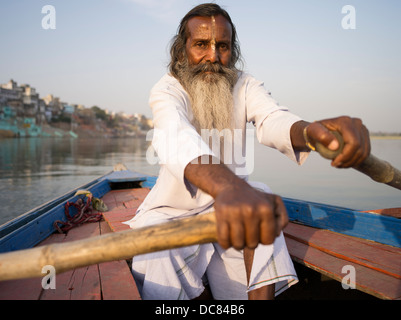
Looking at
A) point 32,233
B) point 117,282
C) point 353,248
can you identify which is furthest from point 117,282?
point 353,248

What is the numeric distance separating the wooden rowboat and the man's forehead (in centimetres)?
166

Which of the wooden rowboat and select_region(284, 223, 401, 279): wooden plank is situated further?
select_region(284, 223, 401, 279): wooden plank

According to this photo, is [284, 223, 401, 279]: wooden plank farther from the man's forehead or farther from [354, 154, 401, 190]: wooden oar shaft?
the man's forehead

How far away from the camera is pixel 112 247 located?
0.91 m

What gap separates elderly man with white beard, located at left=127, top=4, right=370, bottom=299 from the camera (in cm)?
84

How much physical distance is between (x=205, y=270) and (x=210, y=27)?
5.44 ft

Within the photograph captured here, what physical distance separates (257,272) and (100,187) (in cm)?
368

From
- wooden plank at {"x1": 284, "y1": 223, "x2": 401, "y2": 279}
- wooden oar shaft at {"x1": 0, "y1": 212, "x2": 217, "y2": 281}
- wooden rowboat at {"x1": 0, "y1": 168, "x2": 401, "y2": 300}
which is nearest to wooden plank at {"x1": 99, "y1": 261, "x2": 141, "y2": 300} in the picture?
wooden rowboat at {"x1": 0, "y1": 168, "x2": 401, "y2": 300}

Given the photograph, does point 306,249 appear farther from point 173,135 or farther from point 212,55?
point 212,55

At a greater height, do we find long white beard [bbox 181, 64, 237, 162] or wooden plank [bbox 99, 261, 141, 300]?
long white beard [bbox 181, 64, 237, 162]

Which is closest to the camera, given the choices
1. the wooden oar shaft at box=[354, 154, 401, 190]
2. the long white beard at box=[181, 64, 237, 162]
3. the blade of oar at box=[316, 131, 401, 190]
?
the blade of oar at box=[316, 131, 401, 190]

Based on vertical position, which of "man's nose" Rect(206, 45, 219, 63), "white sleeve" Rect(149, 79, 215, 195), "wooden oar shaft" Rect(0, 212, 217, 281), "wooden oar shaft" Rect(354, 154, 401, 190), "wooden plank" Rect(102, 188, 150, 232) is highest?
"man's nose" Rect(206, 45, 219, 63)
